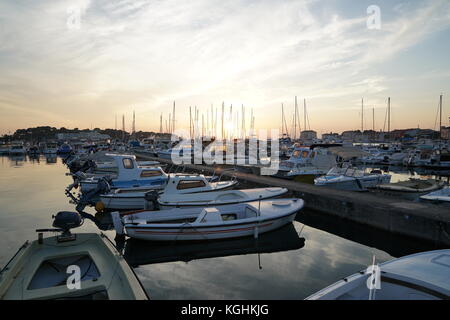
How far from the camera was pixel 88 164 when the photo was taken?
25.2 meters

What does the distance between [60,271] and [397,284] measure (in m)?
6.62

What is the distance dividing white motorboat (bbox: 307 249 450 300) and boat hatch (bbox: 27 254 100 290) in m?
4.65

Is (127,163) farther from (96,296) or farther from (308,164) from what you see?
(308,164)


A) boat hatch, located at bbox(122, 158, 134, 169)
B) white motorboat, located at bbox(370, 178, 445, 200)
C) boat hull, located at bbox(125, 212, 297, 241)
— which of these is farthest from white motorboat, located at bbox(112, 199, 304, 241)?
white motorboat, located at bbox(370, 178, 445, 200)

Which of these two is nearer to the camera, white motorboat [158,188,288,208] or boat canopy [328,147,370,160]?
white motorboat [158,188,288,208]

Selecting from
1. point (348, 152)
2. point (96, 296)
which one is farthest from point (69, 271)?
point (348, 152)

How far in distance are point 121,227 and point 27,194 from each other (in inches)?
535

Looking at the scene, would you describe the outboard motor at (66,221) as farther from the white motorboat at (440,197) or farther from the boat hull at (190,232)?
the white motorboat at (440,197)

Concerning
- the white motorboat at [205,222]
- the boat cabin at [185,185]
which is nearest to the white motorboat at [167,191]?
the boat cabin at [185,185]

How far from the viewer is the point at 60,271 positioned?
20.7 feet

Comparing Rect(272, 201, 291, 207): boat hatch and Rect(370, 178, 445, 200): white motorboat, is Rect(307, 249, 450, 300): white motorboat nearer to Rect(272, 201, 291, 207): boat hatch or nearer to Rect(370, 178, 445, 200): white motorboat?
Rect(272, 201, 291, 207): boat hatch

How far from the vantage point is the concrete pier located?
9.36m

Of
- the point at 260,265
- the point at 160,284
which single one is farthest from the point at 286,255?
the point at 160,284
